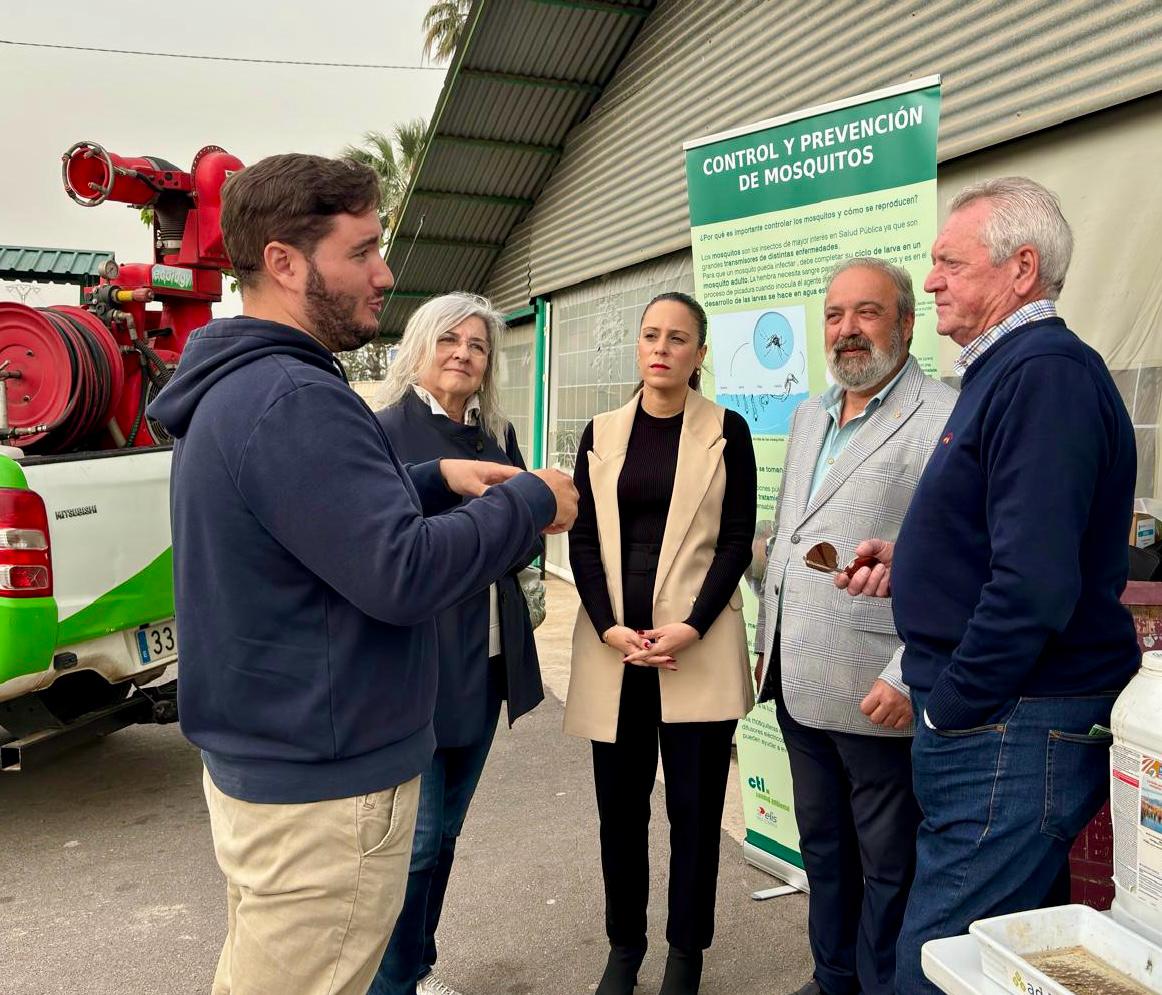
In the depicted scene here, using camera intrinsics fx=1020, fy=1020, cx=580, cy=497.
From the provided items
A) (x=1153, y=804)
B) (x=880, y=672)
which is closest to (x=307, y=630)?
(x=1153, y=804)

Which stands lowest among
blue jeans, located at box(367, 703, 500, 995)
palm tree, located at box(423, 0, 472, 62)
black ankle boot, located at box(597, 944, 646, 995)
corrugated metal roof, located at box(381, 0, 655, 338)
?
black ankle boot, located at box(597, 944, 646, 995)

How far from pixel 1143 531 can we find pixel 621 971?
6.83 ft

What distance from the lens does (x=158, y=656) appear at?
4676mm

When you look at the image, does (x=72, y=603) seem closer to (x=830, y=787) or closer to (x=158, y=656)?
(x=158, y=656)

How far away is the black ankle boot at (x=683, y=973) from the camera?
2.96 meters

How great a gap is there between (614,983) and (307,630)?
1875mm

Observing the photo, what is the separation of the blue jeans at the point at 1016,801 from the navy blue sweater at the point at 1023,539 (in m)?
0.04

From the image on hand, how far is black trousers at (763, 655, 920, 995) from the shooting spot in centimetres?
262

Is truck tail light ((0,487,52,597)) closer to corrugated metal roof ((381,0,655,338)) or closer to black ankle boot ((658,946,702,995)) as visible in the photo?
black ankle boot ((658,946,702,995))

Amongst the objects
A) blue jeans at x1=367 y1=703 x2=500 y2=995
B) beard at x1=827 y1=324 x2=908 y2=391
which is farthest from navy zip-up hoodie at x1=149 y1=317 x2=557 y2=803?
beard at x1=827 y1=324 x2=908 y2=391

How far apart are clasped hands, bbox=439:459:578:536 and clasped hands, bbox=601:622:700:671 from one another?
86 centimetres

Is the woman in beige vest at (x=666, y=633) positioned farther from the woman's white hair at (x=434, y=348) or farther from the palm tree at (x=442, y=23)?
the palm tree at (x=442, y=23)

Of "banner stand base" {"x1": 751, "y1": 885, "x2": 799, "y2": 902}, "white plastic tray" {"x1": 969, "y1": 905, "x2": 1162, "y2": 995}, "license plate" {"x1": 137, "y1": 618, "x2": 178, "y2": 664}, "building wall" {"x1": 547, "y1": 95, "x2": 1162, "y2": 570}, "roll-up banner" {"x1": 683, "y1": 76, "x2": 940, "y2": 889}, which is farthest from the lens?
"license plate" {"x1": 137, "y1": 618, "x2": 178, "y2": 664}

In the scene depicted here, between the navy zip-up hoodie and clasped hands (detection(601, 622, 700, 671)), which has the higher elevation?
the navy zip-up hoodie
